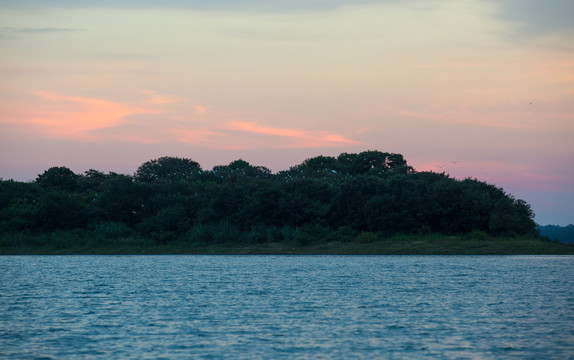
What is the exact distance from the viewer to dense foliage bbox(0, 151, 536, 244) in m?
114

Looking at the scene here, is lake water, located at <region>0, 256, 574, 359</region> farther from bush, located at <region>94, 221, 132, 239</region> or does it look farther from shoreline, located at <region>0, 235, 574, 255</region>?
bush, located at <region>94, 221, 132, 239</region>

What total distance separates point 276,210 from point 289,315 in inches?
3220

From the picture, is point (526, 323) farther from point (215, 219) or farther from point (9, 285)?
point (215, 219)

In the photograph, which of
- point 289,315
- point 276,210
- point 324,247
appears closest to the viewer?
point 289,315

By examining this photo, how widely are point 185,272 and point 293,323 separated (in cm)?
3857

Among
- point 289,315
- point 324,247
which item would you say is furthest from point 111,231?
point 289,315

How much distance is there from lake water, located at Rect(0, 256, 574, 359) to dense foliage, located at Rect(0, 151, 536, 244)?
46.1 metres

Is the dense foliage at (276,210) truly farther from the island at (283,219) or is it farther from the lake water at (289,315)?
the lake water at (289,315)

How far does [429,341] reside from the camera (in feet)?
97.4

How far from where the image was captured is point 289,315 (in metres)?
37.9

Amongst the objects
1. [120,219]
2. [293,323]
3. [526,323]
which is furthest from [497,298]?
[120,219]

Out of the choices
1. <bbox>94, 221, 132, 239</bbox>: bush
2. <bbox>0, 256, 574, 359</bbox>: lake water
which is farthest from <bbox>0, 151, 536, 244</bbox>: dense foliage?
<bbox>0, 256, 574, 359</bbox>: lake water

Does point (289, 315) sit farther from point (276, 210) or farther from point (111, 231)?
point (111, 231)

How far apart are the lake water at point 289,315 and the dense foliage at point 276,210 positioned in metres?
46.1
